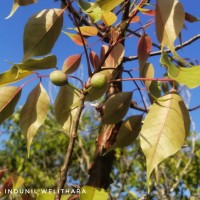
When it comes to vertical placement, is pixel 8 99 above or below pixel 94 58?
below

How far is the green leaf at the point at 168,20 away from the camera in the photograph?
0.65 m

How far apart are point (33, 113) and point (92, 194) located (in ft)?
0.69

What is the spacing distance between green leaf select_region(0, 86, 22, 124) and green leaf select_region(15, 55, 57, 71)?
0.37 feet

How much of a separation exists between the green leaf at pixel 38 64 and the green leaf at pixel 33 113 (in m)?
0.08

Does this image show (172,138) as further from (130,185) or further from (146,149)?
(130,185)

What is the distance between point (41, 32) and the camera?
0.72 metres

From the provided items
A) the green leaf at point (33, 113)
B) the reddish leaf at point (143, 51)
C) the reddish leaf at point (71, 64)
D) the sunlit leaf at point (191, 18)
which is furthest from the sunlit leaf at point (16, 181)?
the sunlit leaf at point (191, 18)

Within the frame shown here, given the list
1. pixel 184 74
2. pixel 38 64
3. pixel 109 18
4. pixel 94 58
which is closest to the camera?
pixel 184 74

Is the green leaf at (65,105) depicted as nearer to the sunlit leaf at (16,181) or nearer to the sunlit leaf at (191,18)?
the sunlit leaf at (16,181)

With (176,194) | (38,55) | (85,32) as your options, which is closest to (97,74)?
(38,55)

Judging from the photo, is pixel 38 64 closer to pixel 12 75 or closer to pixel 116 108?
pixel 12 75

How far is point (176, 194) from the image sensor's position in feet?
14.7

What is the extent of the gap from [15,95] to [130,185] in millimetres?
4388

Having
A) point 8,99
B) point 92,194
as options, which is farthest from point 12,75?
point 92,194
